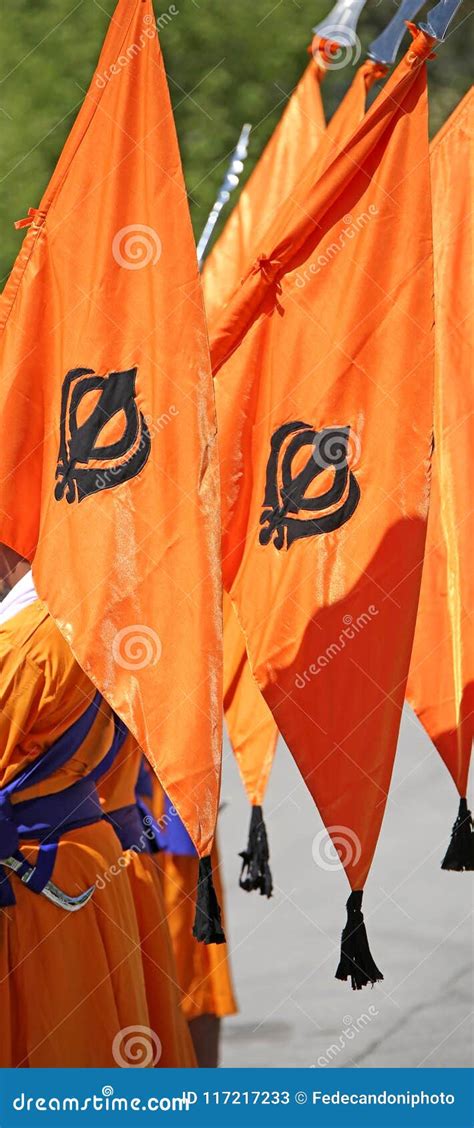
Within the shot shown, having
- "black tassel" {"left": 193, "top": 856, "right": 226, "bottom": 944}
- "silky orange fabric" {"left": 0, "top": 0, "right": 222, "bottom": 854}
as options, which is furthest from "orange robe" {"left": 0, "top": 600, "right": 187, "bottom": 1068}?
"black tassel" {"left": 193, "top": 856, "right": 226, "bottom": 944}

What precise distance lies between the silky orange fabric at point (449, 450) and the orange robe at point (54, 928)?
874 millimetres

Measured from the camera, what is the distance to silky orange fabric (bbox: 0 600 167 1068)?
10.0ft

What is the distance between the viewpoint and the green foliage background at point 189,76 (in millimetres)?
9133

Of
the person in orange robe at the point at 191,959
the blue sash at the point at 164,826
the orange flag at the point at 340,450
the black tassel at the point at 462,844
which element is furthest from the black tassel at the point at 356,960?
the person in orange robe at the point at 191,959

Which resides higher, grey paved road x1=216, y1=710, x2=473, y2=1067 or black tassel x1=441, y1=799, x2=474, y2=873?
black tassel x1=441, y1=799, x2=474, y2=873

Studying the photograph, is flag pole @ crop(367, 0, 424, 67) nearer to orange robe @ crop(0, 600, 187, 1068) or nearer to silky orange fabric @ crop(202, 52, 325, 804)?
silky orange fabric @ crop(202, 52, 325, 804)

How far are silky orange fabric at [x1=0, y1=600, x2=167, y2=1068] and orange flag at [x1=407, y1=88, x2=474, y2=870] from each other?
882mm

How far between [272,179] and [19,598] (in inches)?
75.0

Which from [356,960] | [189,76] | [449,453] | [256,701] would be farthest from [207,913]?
[189,76]

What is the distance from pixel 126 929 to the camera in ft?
10.9

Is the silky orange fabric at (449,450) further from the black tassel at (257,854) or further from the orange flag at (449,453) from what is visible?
the black tassel at (257,854)

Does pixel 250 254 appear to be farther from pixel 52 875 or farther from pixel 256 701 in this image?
pixel 52 875

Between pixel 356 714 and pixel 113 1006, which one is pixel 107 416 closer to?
pixel 356 714

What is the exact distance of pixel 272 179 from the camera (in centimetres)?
446
